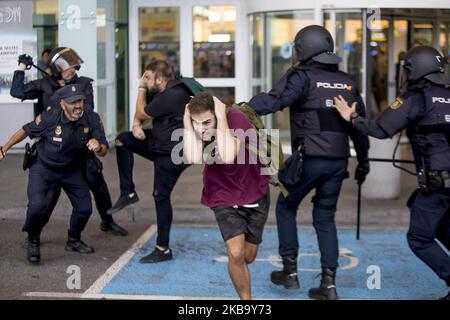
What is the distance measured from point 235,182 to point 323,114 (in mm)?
979

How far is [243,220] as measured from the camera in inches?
210

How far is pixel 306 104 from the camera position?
5836 millimetres

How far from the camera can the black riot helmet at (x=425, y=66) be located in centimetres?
554

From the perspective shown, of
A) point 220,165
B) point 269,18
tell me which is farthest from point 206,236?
point 269,18

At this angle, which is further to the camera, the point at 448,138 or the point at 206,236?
the point at 206,236

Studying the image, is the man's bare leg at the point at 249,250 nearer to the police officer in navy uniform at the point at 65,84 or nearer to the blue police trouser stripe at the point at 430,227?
the blue police trouser stripe at the point at 430,227

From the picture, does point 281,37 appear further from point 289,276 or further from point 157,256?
point 289,276

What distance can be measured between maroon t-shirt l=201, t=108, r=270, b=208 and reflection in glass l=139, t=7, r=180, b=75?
923cm

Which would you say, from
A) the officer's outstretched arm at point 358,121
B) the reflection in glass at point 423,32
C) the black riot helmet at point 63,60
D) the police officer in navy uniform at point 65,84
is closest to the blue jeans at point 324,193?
the officer's outstretched arm at point 358,121

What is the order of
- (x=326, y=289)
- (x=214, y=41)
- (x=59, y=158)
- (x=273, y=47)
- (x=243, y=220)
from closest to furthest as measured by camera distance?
(x=243, y=220)
(x=326, y=289)
(x=59, y=158)
(x=273, y=47)
(x=214, y=41)

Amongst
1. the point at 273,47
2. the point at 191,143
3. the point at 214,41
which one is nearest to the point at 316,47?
the point at 191,143

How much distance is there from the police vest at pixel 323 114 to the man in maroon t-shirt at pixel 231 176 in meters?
0.61
